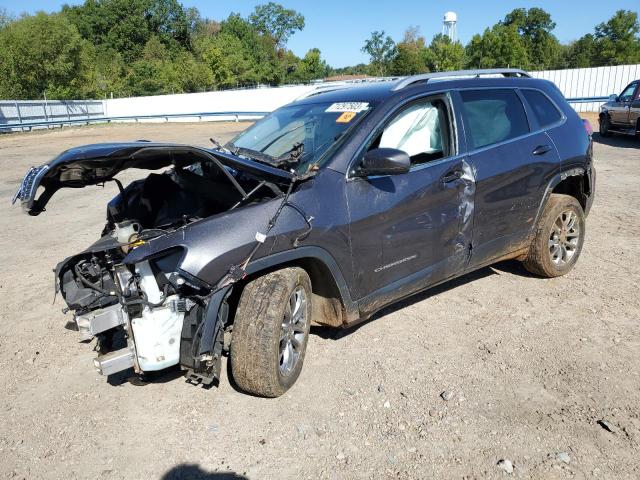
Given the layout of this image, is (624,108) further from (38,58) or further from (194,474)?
(38,58)

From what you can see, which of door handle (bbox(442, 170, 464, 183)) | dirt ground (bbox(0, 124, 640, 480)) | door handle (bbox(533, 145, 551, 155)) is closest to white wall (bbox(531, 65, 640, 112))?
door handle (bbox(533, 145, 551, 155))

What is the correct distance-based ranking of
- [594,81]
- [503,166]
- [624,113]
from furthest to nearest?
1. [594,81]
2. [624,113]
3. [503,166]

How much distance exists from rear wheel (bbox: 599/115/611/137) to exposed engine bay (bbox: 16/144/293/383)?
16560mm

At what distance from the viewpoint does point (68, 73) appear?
50.8 metres

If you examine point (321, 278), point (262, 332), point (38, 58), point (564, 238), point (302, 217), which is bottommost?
point (564, 238)

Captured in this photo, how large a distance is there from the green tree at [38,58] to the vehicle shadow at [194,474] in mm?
53005

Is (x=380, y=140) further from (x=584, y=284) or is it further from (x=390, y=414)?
(x=584, y=284)

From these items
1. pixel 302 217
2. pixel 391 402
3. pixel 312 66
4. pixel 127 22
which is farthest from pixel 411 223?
pixel 127 22

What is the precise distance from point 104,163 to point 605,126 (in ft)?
57.6

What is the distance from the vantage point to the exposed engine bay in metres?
2.98

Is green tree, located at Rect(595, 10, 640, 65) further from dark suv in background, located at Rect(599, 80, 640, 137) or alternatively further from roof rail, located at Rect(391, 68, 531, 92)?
roof rail, located at Rect(391, 68, 531, 92)

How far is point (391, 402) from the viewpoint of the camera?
3381mm

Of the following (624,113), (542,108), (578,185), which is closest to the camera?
(542,108)

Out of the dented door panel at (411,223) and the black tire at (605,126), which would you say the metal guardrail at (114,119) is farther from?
the dented door panel at (411,223)
